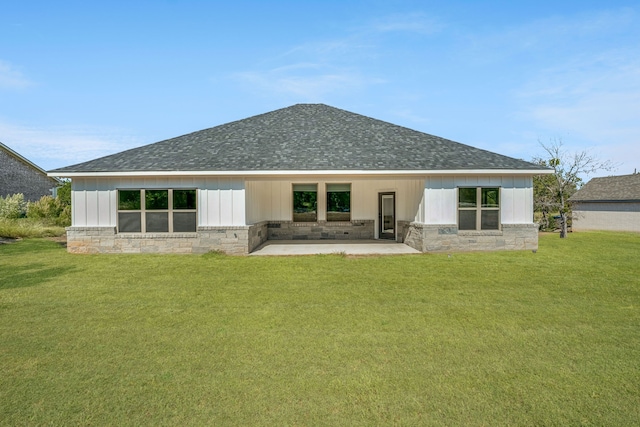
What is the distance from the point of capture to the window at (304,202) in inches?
683

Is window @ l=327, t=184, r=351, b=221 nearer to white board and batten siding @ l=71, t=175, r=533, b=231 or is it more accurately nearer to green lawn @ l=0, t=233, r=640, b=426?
white board and batten siding @ l=71, t=175, r=533, b=231

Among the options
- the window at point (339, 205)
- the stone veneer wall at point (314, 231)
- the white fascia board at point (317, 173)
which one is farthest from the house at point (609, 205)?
the window at point (339, 205)

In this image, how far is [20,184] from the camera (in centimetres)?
2795

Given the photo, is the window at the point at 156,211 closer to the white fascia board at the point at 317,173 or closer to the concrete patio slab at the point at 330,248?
the white fascia board at the point at 317,173

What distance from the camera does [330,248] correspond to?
45.6 ft

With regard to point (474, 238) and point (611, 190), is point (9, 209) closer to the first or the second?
point (474, 238)

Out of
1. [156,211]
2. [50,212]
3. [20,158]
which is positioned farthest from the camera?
[20,158]

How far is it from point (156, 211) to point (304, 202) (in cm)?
697

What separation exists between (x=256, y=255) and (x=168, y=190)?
13.2 feet

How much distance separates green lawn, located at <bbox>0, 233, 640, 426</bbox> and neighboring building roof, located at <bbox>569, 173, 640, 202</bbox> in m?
22.4

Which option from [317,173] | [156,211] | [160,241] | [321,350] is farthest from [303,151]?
[321,350]

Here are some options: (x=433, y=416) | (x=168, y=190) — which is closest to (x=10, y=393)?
Answer: (x=433, y=416)

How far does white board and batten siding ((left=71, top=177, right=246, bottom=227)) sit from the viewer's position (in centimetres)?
1259

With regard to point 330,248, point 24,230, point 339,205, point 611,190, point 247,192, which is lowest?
point 330,248
